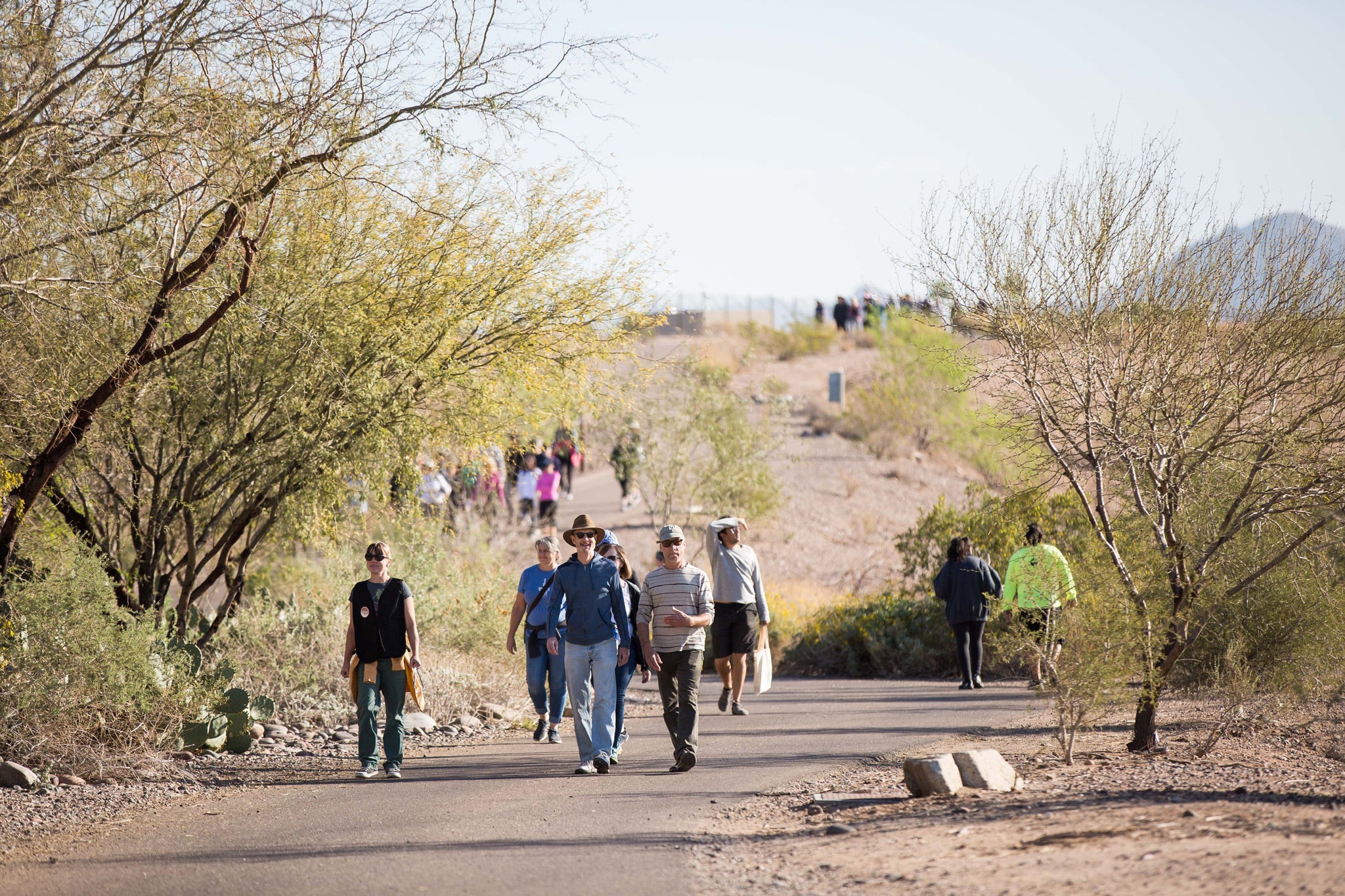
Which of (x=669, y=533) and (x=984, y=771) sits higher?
(x=669, y=533)

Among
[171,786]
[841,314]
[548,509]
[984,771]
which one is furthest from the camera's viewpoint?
[841,314]

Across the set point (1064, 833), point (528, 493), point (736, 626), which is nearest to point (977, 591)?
point (736, 626)

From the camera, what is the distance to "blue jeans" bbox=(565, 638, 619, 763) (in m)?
9.63

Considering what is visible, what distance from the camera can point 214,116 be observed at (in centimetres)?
920

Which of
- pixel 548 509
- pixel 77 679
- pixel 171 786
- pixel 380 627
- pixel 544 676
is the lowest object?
pixel 171 786

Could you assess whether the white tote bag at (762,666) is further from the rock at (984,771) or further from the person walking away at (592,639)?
the rock at (984,771)

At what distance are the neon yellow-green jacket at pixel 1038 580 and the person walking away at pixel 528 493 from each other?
44.2 ft

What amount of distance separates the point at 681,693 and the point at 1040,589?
11.3ft

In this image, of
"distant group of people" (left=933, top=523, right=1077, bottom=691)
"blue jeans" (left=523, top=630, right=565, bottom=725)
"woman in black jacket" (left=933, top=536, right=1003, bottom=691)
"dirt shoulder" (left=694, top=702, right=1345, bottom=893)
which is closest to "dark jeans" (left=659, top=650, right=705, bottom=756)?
"dirt shoulder" (left=694, top=702, right=1345, bottom=893)

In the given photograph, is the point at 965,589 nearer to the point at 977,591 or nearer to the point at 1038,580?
the point at 977,591

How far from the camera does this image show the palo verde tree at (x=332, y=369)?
1195 centimetres

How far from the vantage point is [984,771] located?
8.20 m

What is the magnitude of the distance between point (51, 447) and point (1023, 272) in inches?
321

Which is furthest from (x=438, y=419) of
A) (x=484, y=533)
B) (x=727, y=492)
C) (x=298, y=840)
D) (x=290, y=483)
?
(x=727, y=492)
